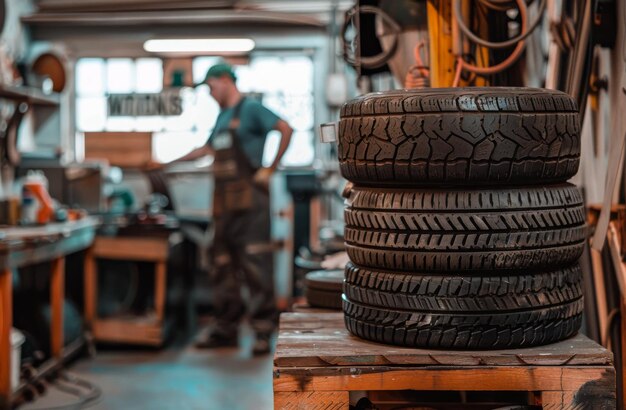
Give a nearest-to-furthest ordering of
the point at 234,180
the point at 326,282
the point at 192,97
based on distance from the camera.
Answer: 1. the point at 326,282
2. the point at 234,180
3. the point at 192,97

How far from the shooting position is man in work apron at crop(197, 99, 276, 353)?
5.24 m

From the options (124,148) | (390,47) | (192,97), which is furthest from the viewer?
(192,97)

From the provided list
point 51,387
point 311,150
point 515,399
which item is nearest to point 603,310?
point 515,399

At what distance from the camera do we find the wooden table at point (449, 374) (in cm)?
149

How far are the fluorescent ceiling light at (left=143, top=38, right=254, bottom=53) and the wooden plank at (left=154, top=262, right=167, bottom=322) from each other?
8.50ft

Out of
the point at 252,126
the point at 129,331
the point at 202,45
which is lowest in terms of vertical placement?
the point at 129,331

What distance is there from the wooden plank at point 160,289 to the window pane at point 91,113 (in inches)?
104

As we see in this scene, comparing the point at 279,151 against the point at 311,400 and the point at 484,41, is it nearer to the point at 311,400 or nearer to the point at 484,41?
the point at 484,41

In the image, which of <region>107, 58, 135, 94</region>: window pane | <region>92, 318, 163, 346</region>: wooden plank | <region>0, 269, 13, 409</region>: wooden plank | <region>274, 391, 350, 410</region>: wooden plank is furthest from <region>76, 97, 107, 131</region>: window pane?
<region>274, 391, 350, 410</region>: wooden plank

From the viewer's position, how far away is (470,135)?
1.53 metres

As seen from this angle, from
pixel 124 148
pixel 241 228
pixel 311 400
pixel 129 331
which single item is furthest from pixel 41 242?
pixel 311 400

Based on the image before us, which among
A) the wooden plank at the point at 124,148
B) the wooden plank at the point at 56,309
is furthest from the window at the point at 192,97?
the wooden plank at the point at 56,309

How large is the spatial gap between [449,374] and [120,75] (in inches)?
255

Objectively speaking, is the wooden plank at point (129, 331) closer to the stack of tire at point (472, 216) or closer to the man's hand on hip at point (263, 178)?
the man's hand on hip at point (263, 178)
